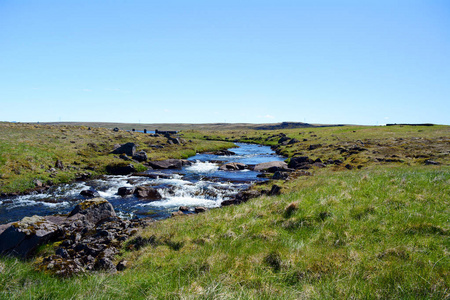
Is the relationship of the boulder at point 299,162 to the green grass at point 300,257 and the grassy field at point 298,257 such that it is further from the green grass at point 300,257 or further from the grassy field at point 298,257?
the green grass at point 300,257

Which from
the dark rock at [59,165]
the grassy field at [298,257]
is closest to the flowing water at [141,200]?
the dark rock at [59,165]

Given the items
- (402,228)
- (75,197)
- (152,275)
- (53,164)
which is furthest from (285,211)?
(53,164)

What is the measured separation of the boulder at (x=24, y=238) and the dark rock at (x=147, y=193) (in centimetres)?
1222

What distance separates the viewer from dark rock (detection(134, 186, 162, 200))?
88.8ft

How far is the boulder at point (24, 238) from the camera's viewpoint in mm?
13245

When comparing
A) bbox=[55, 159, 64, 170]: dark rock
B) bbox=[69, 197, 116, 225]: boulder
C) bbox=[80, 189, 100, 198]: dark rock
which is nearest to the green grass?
bbox=[69, 197, 116, 225]: boulder

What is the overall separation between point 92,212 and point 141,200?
702 centimetres

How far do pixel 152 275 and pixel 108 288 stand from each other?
163cm

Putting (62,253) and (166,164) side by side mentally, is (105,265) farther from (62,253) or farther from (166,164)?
(166,164)

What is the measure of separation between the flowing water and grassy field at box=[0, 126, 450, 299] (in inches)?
488

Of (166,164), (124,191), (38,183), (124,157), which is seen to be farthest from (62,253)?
(124,157)

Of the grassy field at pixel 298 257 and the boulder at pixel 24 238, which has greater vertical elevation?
the grassy field at pixel 298 257

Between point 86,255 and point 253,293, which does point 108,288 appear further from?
point 86,255

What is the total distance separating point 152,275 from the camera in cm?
696
